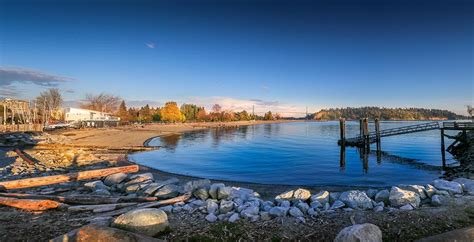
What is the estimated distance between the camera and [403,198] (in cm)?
755

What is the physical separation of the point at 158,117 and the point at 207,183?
118m

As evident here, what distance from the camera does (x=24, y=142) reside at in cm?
3139

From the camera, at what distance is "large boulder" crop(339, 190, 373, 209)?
24.9ft

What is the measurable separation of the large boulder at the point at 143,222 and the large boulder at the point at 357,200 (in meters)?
5.21

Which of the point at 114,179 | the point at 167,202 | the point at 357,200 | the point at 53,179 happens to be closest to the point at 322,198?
the point at 357,200

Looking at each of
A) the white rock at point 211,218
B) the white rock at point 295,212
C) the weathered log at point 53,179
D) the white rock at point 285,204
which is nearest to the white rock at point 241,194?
the white rock at point 285,204

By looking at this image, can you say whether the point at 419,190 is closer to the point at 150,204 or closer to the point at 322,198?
the point at 322,198

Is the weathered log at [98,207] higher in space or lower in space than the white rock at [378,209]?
higher

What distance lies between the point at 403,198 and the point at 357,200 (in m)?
1.25

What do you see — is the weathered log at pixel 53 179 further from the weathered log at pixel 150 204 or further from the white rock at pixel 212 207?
the white rock at pixel 212 207

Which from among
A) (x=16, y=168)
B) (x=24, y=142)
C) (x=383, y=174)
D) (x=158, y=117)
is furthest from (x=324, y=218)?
(x=158, y=117)

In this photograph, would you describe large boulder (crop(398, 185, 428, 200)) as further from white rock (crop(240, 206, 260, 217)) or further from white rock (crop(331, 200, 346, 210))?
white rock (crop(240, 206, 260, 217))

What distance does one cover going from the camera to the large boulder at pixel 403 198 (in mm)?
7496

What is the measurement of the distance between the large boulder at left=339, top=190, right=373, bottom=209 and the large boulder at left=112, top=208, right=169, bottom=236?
521cm
